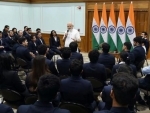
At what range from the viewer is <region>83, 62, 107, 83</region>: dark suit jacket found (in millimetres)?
4039

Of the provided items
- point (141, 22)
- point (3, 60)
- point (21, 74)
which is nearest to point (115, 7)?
point (141, 22)

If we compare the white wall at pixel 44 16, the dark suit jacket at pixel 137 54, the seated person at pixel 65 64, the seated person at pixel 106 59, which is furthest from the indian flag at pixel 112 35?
the seated person at pixel 65 64

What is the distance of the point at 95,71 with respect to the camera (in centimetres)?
404

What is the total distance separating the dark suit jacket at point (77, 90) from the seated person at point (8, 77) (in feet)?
2.44

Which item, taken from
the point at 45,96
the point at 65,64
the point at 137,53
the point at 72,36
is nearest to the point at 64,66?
the point at 65,64

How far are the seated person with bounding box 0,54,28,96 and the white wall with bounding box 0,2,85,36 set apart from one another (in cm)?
846

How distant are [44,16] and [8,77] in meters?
10.1

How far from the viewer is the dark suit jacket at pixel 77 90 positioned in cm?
288

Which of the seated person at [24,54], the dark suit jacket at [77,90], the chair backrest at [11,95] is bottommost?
the chair backrest at [11,95]

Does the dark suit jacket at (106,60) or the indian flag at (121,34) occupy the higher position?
the indian flag at (121,34)

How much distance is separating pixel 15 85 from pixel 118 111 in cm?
217

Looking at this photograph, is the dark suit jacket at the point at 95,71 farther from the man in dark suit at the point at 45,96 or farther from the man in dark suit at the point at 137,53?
the man in dark suit at the point at 45,96

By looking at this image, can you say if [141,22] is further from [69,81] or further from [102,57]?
[69,81]

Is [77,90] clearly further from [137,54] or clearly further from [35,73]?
[137,54]
